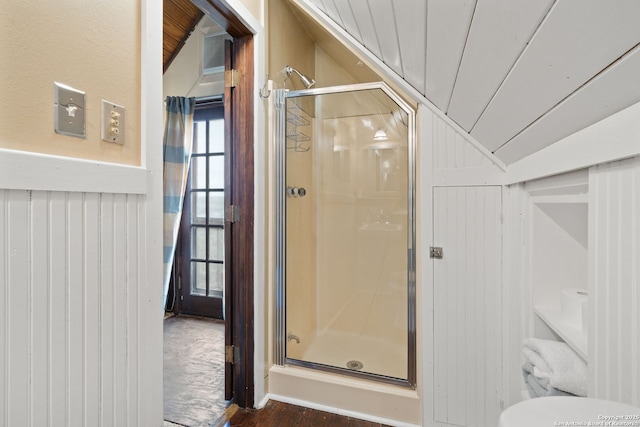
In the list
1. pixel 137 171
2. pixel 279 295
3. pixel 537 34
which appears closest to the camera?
pixel 537 34

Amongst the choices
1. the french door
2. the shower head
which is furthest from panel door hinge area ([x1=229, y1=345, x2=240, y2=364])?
the shower head

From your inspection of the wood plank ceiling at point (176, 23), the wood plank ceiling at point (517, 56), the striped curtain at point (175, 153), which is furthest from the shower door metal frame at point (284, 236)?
the striped curtain at point (175, 153)

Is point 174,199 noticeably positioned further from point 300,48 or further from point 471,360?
point 471,360

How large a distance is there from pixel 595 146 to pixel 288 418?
1.64m

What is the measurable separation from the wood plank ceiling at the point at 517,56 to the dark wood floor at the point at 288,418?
1439 mm

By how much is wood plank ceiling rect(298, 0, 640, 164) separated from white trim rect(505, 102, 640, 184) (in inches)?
0.8

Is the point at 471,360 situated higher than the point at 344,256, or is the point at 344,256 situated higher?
the point at 344,256

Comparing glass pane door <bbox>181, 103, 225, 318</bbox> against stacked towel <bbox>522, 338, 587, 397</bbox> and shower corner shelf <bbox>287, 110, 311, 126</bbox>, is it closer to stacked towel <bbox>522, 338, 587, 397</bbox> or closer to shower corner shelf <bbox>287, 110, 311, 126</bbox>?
shower corner shelf <bbox>287, 110, 311, 126</bbox>

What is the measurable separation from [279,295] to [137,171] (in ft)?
3.64

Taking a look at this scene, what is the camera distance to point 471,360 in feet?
4.45

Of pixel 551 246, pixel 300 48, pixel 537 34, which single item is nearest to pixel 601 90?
pixel 537 34

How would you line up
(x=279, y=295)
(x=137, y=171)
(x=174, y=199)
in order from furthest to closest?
1. (x=174, y=199)
2. (x=279, y=295)
3. (x=137, y=171)

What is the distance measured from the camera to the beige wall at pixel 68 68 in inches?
25.6

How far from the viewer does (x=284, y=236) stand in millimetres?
1805
